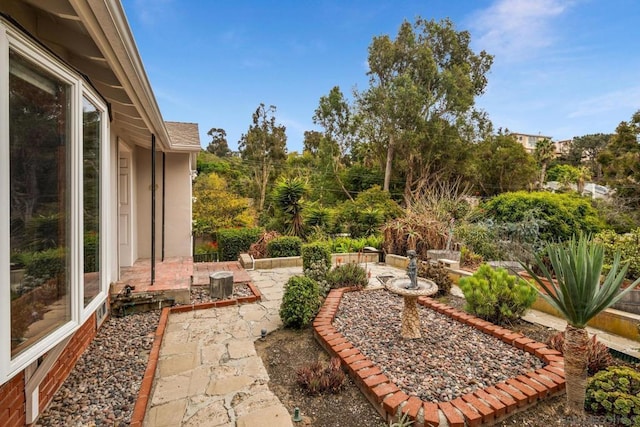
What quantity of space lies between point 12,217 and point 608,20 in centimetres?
1446

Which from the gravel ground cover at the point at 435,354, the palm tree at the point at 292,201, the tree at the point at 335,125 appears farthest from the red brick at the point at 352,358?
the tree at the point at 335,125

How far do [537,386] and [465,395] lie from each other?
69cm

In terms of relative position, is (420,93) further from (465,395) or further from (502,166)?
(465,395)

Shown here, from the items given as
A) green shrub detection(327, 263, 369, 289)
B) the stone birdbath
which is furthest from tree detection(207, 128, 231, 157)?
the stone birdbath

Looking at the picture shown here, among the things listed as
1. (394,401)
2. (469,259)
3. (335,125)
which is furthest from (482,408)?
(335,125)

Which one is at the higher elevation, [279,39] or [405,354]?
[279,39]

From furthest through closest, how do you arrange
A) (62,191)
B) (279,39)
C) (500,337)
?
(279,39)
(500,337)
(62,191)

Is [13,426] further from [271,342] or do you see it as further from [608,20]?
[608,20]

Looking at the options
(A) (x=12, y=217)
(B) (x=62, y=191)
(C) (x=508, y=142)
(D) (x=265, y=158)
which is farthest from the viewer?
(C) (x=508, y=142)

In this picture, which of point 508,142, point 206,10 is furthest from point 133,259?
point 508,142

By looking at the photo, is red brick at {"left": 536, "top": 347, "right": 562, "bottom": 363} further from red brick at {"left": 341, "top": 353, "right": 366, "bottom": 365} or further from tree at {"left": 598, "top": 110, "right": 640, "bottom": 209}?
tree at {"left": 598, "top": 110, "right": 640, "bottom": 209}

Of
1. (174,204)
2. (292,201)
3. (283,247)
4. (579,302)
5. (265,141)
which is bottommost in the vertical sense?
(283,247)

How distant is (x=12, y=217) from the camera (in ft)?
5.80

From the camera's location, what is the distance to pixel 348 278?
6125mm
